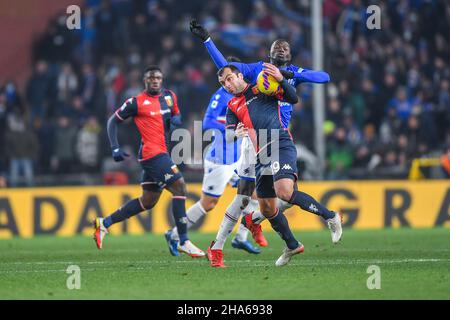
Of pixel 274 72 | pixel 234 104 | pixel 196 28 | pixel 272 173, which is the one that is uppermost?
pixel 196 28

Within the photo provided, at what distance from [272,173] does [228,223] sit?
96cm

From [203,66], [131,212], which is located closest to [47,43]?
[203,66]

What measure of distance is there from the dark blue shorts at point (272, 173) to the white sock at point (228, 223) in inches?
28.6

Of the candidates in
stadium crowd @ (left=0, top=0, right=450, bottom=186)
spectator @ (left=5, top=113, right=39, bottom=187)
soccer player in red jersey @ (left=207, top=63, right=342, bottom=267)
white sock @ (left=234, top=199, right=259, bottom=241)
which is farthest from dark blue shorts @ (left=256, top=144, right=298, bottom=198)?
spectator @ (left=5, top=113, right=39, bottom=187)

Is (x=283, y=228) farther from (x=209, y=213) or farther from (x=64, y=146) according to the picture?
(x=64, y=146)

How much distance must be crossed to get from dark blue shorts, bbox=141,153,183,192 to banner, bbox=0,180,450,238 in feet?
19.5

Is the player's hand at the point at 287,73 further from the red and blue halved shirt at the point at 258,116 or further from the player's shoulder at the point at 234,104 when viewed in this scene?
the player's shoulder at the point at 234,104

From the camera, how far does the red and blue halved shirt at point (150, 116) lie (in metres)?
14.8

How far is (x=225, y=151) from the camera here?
15516 millimetres

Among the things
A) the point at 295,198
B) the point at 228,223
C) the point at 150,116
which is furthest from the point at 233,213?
the point at 150,116

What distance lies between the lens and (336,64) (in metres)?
24.7

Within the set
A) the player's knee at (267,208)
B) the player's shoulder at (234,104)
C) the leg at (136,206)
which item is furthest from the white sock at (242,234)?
the player's shoulder at (234,104)

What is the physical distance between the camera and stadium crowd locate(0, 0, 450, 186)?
23.1 m

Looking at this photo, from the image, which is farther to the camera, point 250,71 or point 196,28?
point 196,28
